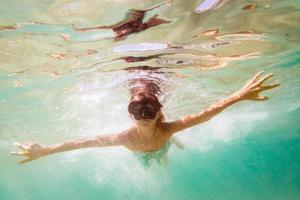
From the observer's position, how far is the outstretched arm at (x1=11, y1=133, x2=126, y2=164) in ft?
25.3

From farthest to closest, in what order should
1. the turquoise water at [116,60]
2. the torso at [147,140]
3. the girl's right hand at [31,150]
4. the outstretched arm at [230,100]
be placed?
the turquoise water at [116,60] → the torso at [147,140] → the girl's right hand at [31,150] → the outstretched arm at [230,100]

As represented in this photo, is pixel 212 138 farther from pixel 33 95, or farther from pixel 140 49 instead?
pixel 140 49

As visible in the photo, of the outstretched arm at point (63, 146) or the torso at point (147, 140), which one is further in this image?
the torso at point (147, 140)

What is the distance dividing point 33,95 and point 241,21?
1284 cm

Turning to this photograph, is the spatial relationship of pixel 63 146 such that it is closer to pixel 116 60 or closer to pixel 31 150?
pixel 31 150

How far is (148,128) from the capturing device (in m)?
8.56

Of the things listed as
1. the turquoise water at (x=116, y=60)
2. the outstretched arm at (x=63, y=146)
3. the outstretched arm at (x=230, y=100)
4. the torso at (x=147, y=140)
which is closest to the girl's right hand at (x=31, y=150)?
the outstretched arm at (x=63, y=146)

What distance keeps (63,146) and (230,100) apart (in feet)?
15.0

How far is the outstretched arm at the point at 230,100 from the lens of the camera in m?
→ 7.09

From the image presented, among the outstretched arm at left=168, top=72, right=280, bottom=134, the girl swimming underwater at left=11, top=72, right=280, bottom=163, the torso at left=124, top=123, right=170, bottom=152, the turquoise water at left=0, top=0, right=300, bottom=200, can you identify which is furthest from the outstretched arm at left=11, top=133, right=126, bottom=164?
the turquoise water at left=0, top=0, right=300, bottom=200

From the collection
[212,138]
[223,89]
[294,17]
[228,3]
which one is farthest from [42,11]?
[212,138]

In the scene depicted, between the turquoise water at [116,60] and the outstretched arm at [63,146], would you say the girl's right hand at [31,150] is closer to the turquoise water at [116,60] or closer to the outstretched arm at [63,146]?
the outstretched arm at [63,146]

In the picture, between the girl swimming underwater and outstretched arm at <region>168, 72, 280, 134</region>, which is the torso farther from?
outstretched arm at <region>168, 72, 280, 134</region>

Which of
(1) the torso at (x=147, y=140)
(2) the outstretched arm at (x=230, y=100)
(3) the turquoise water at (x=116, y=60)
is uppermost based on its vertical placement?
(3) the turquoise water at (x=116, y=60)
